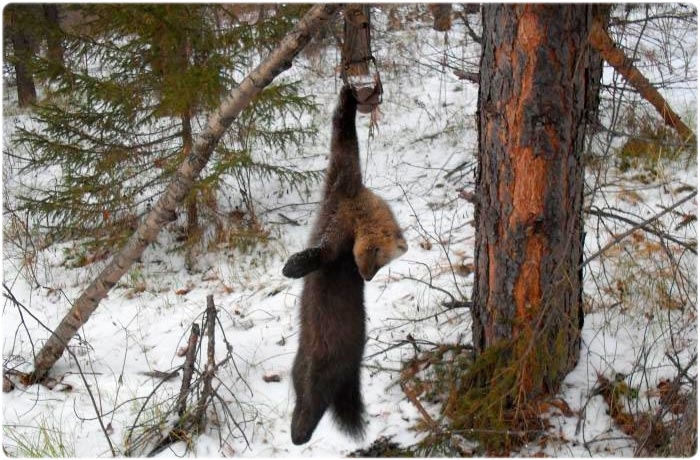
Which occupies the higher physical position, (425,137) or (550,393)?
(425,137)

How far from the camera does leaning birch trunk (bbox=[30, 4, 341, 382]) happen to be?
112 inches

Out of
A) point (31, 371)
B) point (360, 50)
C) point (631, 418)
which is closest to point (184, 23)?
point (31, 371)

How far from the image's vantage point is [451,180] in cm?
645

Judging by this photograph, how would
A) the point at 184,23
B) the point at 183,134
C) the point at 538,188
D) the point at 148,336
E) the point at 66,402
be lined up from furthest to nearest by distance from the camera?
the point at 183,134 → the point at 184,23 → the point at 148,336 → the point at 66,402 → the point at 538,188

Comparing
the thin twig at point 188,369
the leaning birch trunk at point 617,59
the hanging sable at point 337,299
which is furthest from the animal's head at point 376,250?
the thin twig at point 188,369

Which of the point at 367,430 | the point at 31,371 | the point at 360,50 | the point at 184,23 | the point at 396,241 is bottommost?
the point at 367,430

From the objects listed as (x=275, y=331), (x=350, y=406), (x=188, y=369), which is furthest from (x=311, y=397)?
(x=275, y=331)

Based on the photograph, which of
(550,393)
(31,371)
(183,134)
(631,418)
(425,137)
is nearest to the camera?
(631,418)

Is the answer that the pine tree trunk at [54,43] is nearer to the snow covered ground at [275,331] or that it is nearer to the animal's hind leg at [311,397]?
the snow covered ground at [275,331]

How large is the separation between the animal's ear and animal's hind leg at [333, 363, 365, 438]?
0.76 metres

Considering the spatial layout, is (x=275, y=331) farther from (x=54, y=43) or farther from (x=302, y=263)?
(x=54, y=43)

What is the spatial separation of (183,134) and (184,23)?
1.18 meters

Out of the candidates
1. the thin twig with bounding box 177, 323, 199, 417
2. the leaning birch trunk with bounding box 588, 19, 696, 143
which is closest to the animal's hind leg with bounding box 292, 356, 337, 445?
the thin twig with bounding box 177, 323, 199, 417

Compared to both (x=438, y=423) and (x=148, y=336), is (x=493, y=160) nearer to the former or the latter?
(x=438, y=423)
